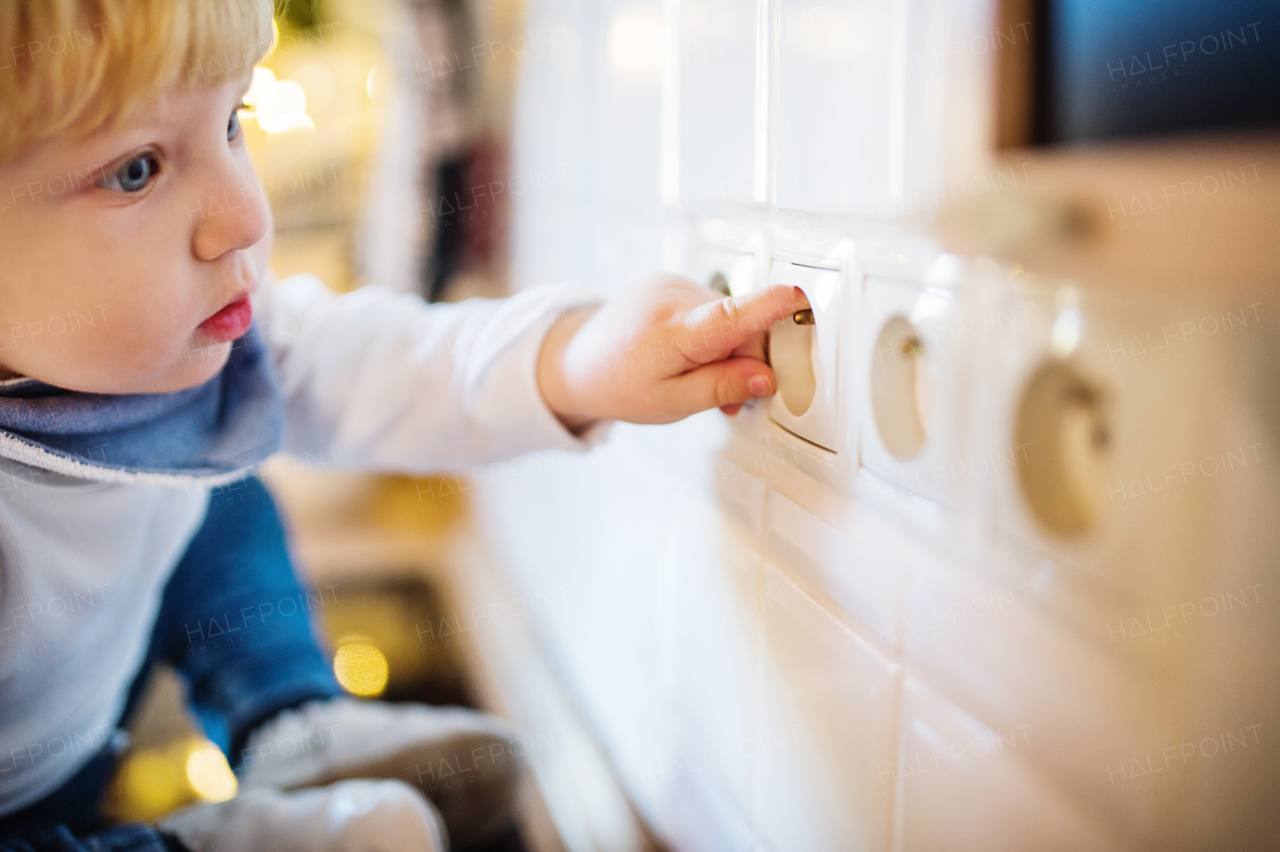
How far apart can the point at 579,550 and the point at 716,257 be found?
311 millimetres

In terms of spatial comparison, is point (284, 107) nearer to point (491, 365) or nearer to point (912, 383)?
point (491, 365)

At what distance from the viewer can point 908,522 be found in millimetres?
275

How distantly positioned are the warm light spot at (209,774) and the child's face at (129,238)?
0.39 meters

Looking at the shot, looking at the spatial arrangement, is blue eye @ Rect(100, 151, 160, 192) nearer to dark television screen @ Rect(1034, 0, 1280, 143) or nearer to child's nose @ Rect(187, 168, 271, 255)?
child's nose @ Rect(187, 168, 271, 255)

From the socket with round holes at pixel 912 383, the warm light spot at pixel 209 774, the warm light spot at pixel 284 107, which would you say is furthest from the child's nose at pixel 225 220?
the warm light spot at pixel 284 107

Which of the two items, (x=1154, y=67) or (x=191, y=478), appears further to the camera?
(x=191, y=478)

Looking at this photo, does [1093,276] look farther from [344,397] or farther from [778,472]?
[344,397]

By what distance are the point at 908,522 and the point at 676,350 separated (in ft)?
0.37

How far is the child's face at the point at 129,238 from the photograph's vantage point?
0.29 meters

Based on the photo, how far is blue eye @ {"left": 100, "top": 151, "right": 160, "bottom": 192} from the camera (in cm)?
30

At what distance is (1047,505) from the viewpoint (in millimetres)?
225

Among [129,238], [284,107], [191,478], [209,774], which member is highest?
[284,107]

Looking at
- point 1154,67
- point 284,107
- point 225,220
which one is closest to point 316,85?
point 284,107

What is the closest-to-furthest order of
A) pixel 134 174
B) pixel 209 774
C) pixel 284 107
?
pixel 134 174 → pixel 209 774 → pixel 284 107
